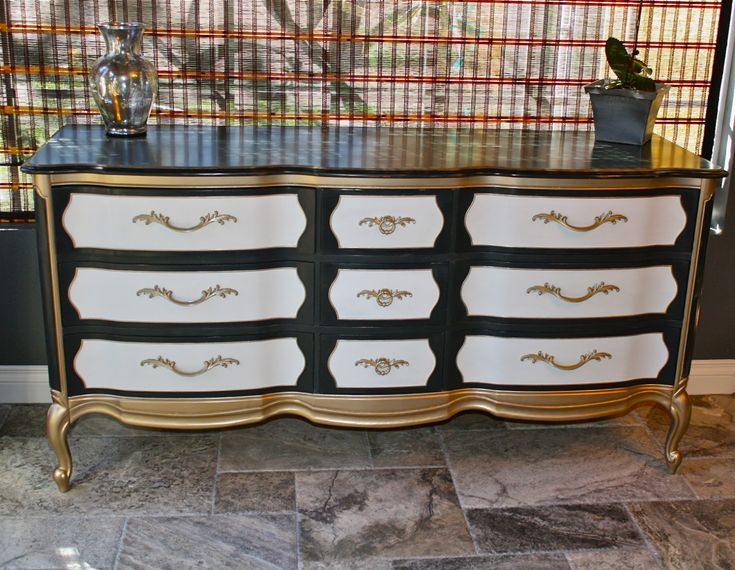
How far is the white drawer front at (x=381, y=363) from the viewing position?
8.25ft

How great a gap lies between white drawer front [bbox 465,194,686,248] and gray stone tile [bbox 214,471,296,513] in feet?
2.68

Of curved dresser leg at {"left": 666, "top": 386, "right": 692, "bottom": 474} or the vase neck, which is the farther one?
A: curved dresser leg at {"left": 666, "top": 386, "right": 692, "bottom": 474}

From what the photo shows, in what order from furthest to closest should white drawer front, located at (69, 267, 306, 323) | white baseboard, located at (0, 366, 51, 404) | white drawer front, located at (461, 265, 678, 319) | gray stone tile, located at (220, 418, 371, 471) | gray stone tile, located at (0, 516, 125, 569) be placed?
white baseboard, located at (0, 366, 51, 404), gray stone tile, located at (220, 418, 371, 471), white drawer front, located at (461, 265, 678, 319), white drawer front, located at (69, 267, 306, 323), gray stone tile, located at (0, 516, 125, 569)

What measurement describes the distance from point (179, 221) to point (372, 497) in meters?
0.88

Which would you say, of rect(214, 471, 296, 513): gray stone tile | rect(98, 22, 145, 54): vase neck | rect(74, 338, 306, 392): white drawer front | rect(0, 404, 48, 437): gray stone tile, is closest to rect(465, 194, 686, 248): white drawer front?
rect(74, 338, 306, 392): white drawer front

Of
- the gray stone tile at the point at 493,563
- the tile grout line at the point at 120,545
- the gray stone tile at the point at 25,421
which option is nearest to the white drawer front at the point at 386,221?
the gray stone tile at the point at 493,563

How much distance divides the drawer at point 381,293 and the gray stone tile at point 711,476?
902mm

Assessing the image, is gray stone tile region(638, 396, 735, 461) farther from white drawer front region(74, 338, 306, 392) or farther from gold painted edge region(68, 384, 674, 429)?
white drawer front region(74, 338, 306, 392)

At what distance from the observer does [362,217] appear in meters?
2.39

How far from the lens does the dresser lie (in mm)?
2354

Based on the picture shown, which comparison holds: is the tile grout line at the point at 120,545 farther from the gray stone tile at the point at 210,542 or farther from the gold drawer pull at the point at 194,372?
the gold drawer pull at the point at 194,372

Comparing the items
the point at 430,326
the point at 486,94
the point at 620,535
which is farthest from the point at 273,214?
the point at 620,535

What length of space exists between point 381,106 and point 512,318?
2.69 ft

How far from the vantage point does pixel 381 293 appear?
2461 millimetres
